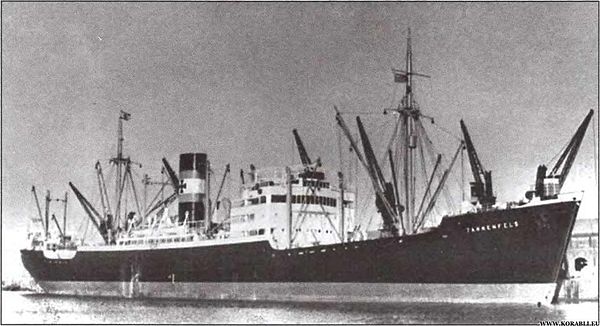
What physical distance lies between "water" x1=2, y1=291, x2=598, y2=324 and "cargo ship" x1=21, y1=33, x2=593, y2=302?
47.8 inches

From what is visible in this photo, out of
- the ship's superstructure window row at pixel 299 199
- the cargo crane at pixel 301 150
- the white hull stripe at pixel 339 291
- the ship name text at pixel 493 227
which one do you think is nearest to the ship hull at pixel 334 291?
the white hull stripe at pixel 339 291

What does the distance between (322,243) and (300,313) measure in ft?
34.5

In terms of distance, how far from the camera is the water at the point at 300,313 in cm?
2416

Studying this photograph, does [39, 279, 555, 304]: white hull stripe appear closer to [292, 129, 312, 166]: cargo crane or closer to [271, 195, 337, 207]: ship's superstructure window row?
[271, 195, 337, 207]: ship's superstructure window row

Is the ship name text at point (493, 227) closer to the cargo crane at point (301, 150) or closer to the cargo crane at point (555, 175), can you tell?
the cargo crane at point (555, 175)

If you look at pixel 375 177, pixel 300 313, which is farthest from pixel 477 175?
pixel 300 313

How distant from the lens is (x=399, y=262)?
30359 millimetres

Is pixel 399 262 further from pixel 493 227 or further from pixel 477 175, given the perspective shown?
pixel 477 175

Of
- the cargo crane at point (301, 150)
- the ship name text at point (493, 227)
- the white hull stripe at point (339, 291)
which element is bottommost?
the white hull stripe at point (339, 291)

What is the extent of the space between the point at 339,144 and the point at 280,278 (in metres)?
6.89

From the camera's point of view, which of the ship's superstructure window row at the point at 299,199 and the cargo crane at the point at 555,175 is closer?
the cargo crane at the point at 555,175

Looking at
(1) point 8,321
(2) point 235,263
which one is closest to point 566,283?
(2) point 235,263

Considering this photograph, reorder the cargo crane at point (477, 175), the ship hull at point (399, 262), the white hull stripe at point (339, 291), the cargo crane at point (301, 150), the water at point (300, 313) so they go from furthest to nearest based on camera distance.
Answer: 1. the cargo crane at point (301, 150)
2. the cargo crane at point (477, 175)
3. the white hull stripe at point (339, 291)
4. the ship hull at point (399, 262)
5. the water at point (300, 313)

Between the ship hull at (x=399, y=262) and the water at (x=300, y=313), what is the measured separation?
1.05m
